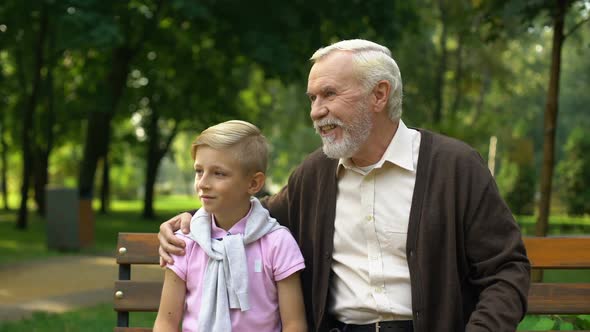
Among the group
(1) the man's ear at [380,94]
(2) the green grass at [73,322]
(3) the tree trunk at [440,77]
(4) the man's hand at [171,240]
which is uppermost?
(3) the tree trunk at [440,77]

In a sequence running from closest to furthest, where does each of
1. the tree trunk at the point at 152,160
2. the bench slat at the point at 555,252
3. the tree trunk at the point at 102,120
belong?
the bench slat at the point at 555,252 < the tree trunk at the point at 102,120 < the tree trunk at the point at 152,160

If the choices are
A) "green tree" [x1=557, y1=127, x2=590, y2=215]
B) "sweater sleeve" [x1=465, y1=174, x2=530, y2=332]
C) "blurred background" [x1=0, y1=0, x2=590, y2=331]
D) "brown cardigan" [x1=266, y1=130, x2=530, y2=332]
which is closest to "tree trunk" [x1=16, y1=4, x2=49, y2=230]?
"blurred background" [x1=0, y1=0, x2=590, y2=331]

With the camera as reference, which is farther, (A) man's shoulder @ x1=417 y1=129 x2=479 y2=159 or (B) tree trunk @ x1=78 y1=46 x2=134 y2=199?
(B) tree trunk @ x1=78 y1=46 x2=134 y2=199

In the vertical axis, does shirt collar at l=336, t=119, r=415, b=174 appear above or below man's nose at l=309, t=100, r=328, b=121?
below

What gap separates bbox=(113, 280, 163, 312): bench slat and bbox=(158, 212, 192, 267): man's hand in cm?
46

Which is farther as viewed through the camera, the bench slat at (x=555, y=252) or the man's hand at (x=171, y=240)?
the bench slat at (x=555, y=252)

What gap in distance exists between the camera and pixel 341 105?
9.84ft

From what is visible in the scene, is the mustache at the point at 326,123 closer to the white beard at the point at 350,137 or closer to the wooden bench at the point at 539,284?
the white beard at the point at 350,137

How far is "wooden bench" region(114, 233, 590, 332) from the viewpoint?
11.4ft

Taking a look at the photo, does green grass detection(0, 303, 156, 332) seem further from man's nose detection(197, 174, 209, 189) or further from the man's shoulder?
the man's shoulder

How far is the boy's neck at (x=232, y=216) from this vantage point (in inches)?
120


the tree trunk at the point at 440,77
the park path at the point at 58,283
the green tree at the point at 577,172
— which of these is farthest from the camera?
the green tree at the point at 577,172

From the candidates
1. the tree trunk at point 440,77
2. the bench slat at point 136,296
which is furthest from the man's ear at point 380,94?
the tree trunk at point 440,77

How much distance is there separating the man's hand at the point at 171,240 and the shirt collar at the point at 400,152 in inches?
26.9
